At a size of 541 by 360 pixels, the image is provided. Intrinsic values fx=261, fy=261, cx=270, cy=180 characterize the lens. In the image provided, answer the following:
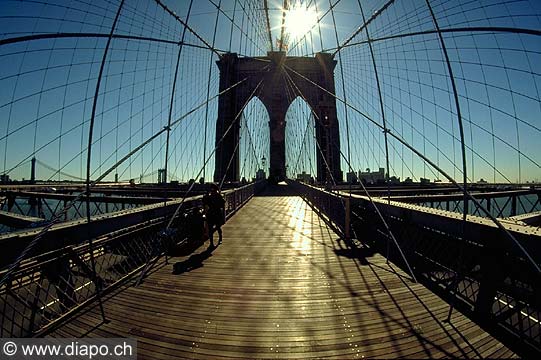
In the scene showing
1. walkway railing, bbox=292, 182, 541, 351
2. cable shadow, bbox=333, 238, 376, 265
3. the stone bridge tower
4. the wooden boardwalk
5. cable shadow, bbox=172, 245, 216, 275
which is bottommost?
the wooden boardwalk

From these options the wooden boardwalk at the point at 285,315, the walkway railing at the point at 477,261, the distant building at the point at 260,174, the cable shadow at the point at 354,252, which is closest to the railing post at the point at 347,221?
the cable shadow at the point at 354,252

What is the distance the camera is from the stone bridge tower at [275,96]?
34.5 metres

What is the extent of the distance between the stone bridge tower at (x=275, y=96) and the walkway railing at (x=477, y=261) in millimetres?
26436

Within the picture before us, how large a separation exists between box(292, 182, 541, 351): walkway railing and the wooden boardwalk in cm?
31

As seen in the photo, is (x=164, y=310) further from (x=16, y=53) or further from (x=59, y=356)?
(x=16, y=53)

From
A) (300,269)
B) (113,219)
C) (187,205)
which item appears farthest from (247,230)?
(113,219)

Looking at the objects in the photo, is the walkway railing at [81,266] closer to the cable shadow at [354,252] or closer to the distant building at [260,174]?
the cable shadow at [354,252]

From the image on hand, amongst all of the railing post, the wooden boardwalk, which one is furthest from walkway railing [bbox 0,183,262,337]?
the railing post

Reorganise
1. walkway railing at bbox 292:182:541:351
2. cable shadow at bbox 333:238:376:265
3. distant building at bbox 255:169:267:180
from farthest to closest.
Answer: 1. distant building at bbox 255:169:267:180
2. cable shadow at bbox 333:238:376:265
3. walkway railing at bbox 292:182:541:351

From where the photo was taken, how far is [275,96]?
4262cm

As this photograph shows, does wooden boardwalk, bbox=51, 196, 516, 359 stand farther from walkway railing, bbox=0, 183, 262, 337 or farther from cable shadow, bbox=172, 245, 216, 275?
walkway railing, bbox=0, 183, 262, 337

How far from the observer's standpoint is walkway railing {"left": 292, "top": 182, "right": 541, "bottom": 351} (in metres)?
2.71

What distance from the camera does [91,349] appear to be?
2473 mm

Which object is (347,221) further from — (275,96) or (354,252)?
(275,96)
